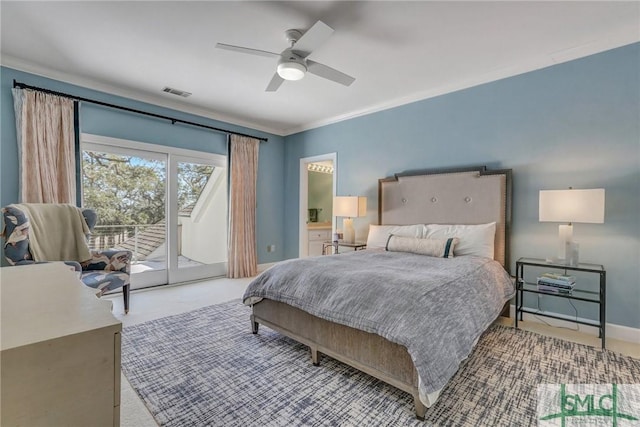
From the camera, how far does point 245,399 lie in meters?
1.75

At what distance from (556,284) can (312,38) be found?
2875mm

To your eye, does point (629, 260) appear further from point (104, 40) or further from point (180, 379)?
point (104, 40)

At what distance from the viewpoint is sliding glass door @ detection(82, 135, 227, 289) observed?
3.69m

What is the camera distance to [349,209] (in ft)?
13.5

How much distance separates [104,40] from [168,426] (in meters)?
3.07

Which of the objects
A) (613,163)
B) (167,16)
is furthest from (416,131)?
(167,16)

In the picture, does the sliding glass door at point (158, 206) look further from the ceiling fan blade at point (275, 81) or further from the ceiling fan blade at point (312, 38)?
the ceiling fan blade at point (312, 38)

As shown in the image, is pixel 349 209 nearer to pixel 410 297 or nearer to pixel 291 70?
pixel 291 70

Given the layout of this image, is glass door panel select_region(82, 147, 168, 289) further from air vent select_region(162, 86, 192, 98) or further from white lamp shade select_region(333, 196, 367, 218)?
white lamp shade select_region(333, 196, 367, 218)

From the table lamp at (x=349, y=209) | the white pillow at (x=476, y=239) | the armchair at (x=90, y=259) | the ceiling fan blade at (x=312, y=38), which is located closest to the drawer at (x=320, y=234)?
the table lamp at (x=349, y=209)

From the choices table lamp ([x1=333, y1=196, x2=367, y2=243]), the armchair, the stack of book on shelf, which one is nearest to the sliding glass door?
the armchair

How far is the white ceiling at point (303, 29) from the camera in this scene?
2.21 metres

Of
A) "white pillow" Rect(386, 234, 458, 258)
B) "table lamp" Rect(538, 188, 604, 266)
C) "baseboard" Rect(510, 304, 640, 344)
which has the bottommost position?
"baseboard" Rect(510, 304, 640, 344)

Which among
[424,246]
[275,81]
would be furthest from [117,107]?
[424,246]
